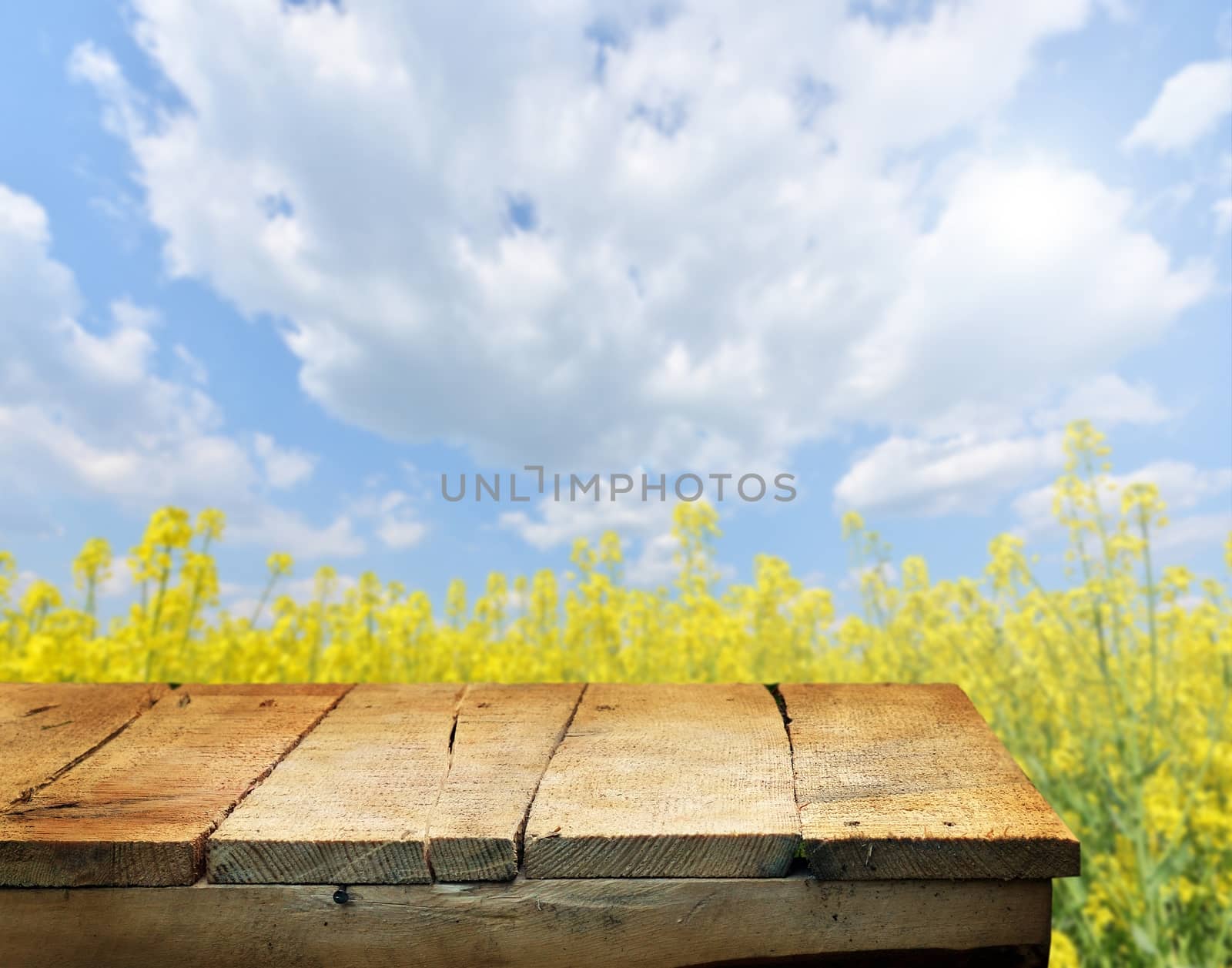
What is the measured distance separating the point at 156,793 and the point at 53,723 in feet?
1.57

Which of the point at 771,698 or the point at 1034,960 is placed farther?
the point at 771,698

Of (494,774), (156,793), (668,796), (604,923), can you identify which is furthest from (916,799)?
(156,793)

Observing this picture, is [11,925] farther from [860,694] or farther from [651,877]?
[860,694]

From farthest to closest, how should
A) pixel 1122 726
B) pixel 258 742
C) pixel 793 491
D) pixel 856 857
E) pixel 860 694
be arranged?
pixel 793 491
pixel 1122 726
pixel 860 694
pixel 258 742
pixel 856 857

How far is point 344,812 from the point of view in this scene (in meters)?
1.19

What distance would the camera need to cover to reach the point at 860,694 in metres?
1.62

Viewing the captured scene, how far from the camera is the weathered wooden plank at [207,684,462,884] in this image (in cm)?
112

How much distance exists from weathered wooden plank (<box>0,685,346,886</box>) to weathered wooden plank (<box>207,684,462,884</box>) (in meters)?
0.05

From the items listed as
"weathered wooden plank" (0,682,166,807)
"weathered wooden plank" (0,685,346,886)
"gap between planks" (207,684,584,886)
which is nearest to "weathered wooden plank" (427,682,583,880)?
Result: "gap between planks" (207,684,584,886)

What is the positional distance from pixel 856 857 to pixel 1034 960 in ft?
0.95

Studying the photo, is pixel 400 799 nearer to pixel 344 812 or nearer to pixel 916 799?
pixel 344 812

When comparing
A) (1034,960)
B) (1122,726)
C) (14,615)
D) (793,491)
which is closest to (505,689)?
(1034,960)

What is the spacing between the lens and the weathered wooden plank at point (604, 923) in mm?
1114

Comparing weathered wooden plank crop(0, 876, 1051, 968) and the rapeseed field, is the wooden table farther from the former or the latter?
the rapeseed field
